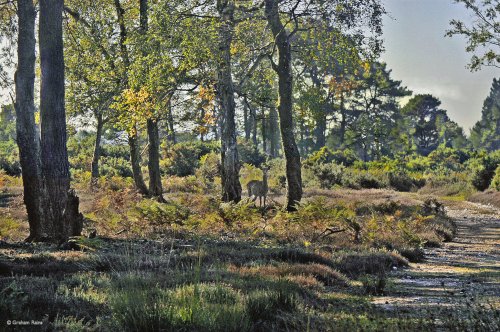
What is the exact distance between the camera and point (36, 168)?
11883 mm

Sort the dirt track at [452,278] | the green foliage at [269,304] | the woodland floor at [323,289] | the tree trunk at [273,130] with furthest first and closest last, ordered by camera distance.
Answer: the tree trunk at [273,130] < the dirt track at [452,278] < the green foliage at [269,304] < the woodland floor at [323,289]

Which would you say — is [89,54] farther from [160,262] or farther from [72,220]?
[160,262]

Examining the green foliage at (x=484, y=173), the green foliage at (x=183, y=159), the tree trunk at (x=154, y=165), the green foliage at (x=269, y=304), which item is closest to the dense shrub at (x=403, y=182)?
the green foliage at (x=484, y=173)

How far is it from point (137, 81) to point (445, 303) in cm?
1394

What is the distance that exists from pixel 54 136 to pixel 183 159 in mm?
29672

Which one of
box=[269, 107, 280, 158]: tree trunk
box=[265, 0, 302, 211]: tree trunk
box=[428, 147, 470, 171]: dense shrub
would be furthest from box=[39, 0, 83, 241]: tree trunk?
box=[428, 147, 470, 171]: dense shrub

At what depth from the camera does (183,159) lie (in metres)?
40.1

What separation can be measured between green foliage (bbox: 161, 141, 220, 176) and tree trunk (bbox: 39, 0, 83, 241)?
2686 centimetres

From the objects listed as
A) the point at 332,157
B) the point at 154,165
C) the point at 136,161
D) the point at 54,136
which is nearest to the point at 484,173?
the point at 332,157

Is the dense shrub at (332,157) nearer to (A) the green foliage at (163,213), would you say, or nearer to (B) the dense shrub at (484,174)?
(B) the dense shrub at (484,174)

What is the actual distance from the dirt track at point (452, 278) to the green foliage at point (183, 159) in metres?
25.0

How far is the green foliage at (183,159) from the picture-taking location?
1529 inches

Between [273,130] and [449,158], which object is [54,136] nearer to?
[273,130]

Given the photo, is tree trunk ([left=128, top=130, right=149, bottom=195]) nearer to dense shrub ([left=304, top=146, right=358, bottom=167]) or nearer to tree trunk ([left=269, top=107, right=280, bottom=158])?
tree trunk ([left=269, top=107, right=280, bottom=158])
